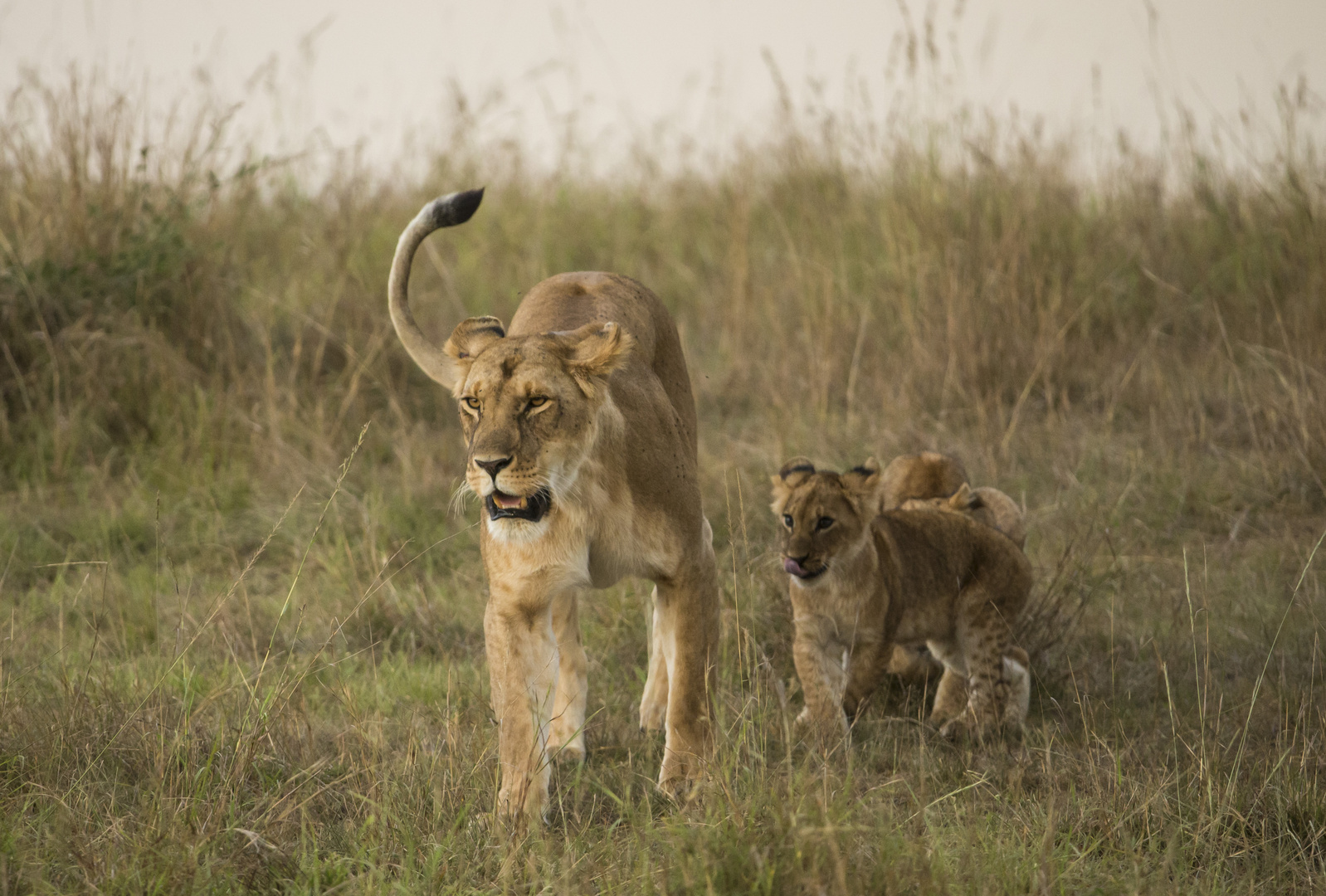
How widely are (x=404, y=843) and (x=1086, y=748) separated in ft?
5.32

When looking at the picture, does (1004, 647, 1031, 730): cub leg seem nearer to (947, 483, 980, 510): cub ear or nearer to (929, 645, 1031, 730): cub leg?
(929, 645, 1031, 730): cub leg

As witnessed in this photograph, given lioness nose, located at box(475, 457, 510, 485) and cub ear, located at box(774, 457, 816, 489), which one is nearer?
lioness nose, located at box(475, 457, 510, 485)

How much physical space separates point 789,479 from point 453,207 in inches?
49.0

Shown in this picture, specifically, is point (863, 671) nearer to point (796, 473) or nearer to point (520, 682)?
point (796, 473)

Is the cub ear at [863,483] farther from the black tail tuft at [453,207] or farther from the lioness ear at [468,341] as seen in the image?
the black tail tuft at [453,207]

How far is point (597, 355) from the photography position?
9.82ft

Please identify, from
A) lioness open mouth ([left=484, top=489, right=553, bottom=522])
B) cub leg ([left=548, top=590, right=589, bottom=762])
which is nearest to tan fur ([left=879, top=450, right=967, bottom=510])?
cub leg ([left=548, top=590, right=589, bottom=762])

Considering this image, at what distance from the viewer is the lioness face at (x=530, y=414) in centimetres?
279

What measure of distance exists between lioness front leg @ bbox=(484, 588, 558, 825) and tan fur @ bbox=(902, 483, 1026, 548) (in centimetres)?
157

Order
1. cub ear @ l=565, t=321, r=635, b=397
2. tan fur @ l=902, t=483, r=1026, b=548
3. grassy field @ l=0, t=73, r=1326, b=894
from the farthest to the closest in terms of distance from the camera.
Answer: tan fur @ l=902, t=483, r=1026, b=548 → cub ear @ l=565, t=321, r=635, b=397 → grassy field @ l=0, t=73, r=1326, b=894

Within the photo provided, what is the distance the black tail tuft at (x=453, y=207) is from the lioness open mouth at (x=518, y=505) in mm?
1135

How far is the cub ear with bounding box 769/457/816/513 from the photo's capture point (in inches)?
150

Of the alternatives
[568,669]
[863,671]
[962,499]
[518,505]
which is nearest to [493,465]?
[518,505]

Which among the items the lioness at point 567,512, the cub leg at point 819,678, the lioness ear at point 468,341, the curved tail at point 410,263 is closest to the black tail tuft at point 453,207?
the curved tail at point 410,263
